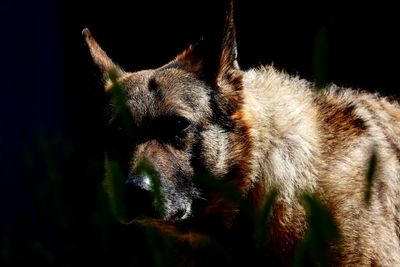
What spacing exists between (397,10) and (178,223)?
8.69 ft

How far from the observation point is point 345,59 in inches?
227

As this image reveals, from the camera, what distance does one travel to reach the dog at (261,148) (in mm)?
3693

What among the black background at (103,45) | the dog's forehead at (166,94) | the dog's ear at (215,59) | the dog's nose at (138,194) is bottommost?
the dog's nose at (138,194)

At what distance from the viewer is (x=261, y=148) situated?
3928 mm

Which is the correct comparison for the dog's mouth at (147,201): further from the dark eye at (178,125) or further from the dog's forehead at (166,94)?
the dog's forehead at (166,94)

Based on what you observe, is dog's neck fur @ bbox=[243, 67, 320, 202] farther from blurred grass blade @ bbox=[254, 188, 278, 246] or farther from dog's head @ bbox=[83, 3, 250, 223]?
blurred grass blade @ bbox=[254, 188, 278, 246]

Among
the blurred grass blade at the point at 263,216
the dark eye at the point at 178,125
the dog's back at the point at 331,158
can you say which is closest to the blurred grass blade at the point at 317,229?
the blurred grass blade at the point at 263,216

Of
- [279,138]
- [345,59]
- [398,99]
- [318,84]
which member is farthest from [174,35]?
[318,84]

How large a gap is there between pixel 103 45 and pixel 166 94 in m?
2.47

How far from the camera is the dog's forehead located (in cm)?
391

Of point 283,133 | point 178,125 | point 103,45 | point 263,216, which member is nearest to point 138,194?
point 178,125

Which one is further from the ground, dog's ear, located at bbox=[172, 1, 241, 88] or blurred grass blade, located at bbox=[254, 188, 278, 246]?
dog's ear, located at bbox=[172, 1, 241, 88]

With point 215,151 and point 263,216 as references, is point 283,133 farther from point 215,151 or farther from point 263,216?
point 263,216

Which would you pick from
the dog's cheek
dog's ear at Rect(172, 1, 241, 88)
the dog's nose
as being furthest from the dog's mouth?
dog's ear at Rect(172, 1, 241, 88)
